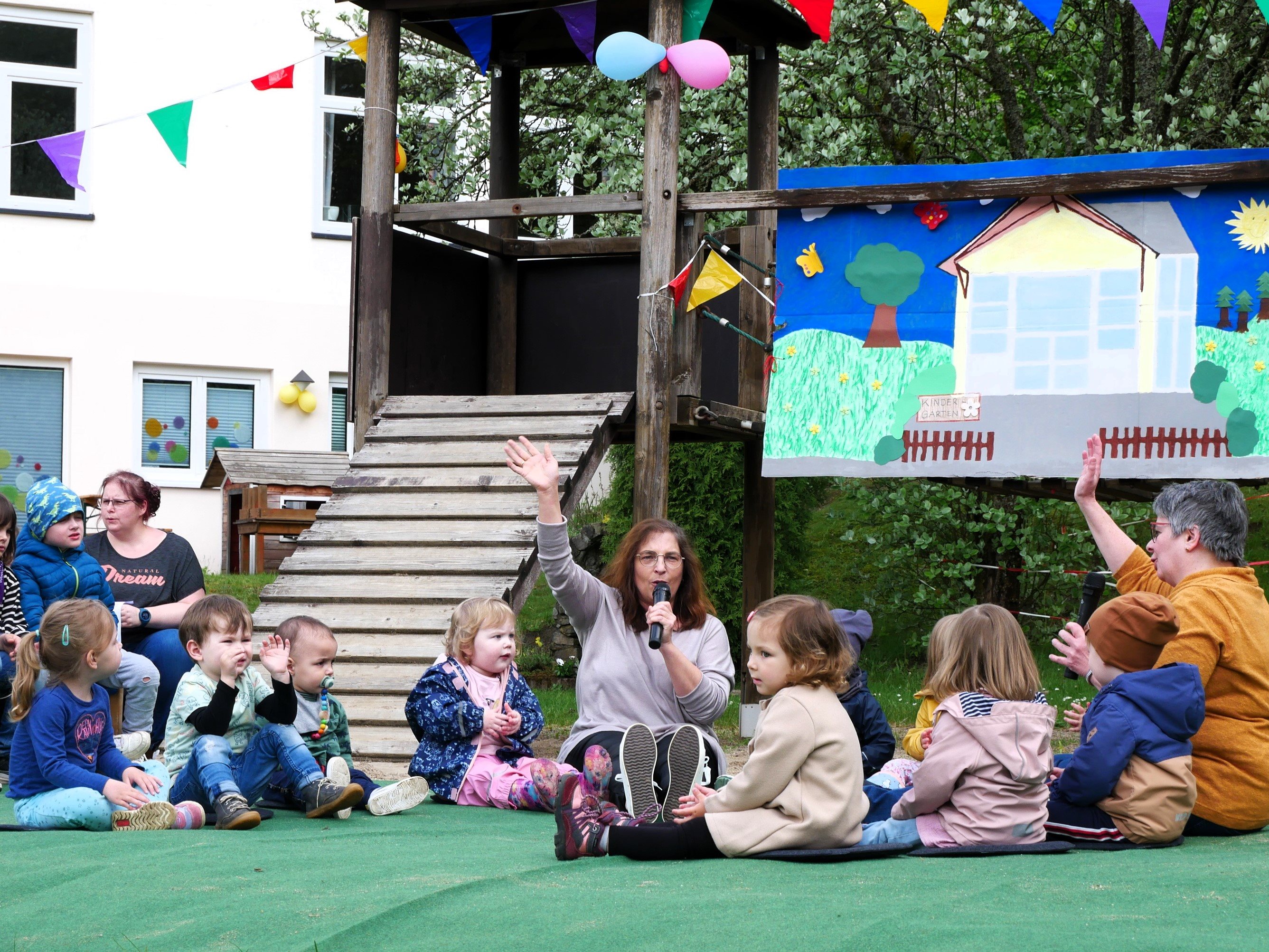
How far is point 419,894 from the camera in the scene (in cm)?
348

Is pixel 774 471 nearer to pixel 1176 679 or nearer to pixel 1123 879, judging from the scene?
pixel 1176 679

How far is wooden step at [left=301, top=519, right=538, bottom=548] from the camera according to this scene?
7.36m

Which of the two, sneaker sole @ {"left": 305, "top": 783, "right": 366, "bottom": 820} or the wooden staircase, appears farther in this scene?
the wooden staircase

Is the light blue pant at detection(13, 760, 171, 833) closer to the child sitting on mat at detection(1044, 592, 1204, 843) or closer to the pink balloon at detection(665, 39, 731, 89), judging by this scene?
the child sitting on mat at detection(1044, 592, 1204, 843)

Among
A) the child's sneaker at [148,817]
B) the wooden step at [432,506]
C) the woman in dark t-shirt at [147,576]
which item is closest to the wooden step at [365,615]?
the woman in dark t-shirt at [147,576]

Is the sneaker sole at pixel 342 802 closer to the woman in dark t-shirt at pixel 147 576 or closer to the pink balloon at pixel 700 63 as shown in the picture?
the woman in dark t-shirt at pixel 147 576

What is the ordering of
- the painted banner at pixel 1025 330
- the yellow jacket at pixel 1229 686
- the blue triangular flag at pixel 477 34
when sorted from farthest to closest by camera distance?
the blue triangular flag at pixel 477 34
the painted banner at pixel 1025 330
the yellow jacket at pixel 1229 686

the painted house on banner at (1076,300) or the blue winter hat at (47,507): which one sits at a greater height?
the painted house on banner at (1076,300)

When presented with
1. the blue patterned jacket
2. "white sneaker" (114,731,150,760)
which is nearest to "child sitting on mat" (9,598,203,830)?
"white sneaker" (114,731,150,760)

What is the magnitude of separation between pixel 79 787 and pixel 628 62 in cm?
436

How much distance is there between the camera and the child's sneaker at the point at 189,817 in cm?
492

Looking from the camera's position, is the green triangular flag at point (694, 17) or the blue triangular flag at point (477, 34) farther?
the blue triangular flag at point (477, 34)

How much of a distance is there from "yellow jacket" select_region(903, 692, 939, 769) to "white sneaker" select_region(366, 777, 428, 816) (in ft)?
5.60

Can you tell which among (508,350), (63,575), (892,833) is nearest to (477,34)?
(508,350)
